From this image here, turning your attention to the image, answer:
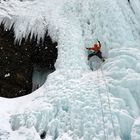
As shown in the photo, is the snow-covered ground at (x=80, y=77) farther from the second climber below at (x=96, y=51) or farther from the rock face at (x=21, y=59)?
the rock face at (x=21, y=59)

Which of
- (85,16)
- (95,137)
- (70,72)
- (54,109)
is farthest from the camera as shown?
(85,16)

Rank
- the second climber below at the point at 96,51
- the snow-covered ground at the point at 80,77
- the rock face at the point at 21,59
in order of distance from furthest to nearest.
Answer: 1. the rock face at the point at 21,59
2. the second climber below at the point at 96,51
3. the snow-covered ground at the point at 80,77

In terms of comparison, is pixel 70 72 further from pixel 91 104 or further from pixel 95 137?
pixel 95 137

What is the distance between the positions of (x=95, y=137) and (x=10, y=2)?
20.1ft

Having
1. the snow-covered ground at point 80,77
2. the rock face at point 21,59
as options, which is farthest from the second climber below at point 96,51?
the rock face at point 21,59

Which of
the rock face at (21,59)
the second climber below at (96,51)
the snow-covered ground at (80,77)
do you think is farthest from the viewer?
the rock face at (21,59)

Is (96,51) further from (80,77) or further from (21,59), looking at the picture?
(21,59)

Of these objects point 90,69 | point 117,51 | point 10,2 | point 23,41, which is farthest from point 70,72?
point 10,2

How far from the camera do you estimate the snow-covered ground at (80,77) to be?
8.34 metres

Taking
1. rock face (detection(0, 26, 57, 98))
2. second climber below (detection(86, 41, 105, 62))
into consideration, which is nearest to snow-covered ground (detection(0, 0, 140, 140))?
second climber below (detection(86, 41, 105, 62))

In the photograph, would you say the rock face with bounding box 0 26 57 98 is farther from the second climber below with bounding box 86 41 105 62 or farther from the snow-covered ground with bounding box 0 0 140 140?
the second climber below with bounding box 86 41 105 62

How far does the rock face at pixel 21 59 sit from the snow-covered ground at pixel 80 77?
30 cm

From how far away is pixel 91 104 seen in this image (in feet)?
29.1

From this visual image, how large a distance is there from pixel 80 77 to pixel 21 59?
90.2 inches
